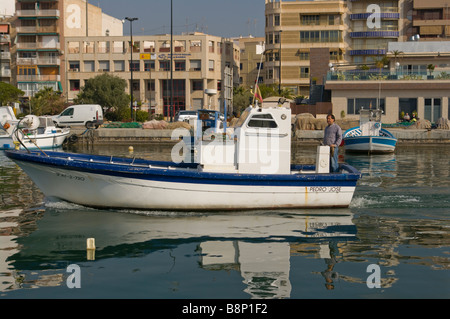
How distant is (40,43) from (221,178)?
3218 inches

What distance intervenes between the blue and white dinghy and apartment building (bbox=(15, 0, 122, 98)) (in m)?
76.4

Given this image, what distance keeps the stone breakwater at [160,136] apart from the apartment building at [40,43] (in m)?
46.5

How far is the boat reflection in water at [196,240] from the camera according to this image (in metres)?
10.2

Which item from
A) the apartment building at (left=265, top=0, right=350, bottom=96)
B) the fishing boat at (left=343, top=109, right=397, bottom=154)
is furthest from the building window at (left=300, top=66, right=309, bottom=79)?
the fishing boat at (left=343, top=109, right=397, bottom=154)

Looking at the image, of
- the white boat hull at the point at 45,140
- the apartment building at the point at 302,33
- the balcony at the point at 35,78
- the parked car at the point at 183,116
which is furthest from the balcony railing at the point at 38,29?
the white boat hull at the point at 45,140

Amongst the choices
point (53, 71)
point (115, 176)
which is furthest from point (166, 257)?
point (53, 71)

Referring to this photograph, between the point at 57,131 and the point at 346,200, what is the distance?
93.3 ft

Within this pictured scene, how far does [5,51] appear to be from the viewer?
89.2 metres

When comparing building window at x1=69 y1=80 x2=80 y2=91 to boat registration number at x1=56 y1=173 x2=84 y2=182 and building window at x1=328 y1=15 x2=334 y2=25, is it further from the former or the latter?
boat registration number at x1=56 y1=173 x2=84 y2=182

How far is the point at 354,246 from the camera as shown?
1209 cm

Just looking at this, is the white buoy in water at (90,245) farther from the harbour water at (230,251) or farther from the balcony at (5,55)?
the balcony at (5,55)

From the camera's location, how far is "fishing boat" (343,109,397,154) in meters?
34.7

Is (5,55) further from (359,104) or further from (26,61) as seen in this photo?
(359,104)

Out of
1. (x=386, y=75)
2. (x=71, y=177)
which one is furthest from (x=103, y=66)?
(x=71, y=177)
